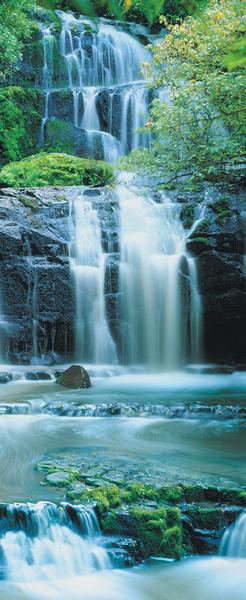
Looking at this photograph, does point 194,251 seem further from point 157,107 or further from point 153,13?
point 153,13

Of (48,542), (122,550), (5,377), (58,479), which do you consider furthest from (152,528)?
(5,377)

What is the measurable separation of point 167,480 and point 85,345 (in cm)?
762

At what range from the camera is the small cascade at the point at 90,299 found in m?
12.5

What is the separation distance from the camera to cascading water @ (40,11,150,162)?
68.3 ft

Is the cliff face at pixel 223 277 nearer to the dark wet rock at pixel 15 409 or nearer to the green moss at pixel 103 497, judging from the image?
the dark wet rock at pixel 15 409

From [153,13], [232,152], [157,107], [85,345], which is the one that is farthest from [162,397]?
[153,13]

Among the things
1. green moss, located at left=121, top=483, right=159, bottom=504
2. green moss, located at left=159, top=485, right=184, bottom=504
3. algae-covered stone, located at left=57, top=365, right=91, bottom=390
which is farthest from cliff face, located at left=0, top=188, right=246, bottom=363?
green moss, located at left=159, top=485, right=184, bottom=504

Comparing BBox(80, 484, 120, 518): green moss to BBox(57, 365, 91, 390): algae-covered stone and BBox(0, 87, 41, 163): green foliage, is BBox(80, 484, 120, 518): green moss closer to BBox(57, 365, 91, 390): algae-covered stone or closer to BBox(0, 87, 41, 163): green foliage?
BBox(57, 365, 91, 390): algae-covered stone

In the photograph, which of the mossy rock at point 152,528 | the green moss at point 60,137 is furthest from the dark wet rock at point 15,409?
the green moss at point 60,137

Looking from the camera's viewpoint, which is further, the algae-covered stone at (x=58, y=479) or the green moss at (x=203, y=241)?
the green moss at (x=203, y=241)

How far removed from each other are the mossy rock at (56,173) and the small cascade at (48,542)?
40.3 feet

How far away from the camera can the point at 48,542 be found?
14.3 ft

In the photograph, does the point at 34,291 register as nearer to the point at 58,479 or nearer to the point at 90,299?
the point at 90,299

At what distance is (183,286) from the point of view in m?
12.9
